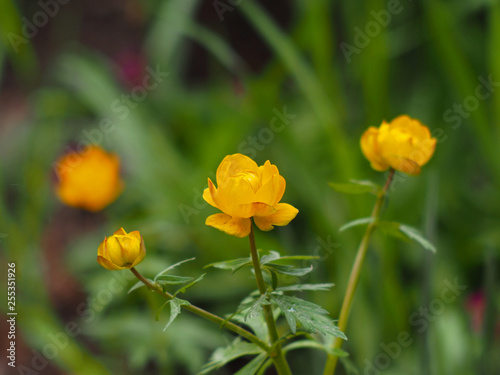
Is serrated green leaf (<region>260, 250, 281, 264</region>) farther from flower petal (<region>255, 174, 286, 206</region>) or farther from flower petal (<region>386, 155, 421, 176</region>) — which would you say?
flower petal (<region>386, 155, 421, 176</region>)

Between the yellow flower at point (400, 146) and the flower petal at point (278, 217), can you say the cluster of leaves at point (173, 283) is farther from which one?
the yellow flower at point (400, 146)

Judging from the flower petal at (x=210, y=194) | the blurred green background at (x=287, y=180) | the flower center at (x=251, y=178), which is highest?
the flower center at (x=251, y=178)

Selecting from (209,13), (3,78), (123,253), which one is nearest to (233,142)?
(209,13)

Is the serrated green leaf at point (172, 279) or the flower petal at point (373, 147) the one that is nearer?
the serrated green leaf at point (172, 279)

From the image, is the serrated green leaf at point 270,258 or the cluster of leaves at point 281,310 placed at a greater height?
the serrated green leaf at point 270,258

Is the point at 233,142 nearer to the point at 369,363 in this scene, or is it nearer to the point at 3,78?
the point at 369,363

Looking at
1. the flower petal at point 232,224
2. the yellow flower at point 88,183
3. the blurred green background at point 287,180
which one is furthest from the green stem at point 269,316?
the yellow flower at point 88,183
